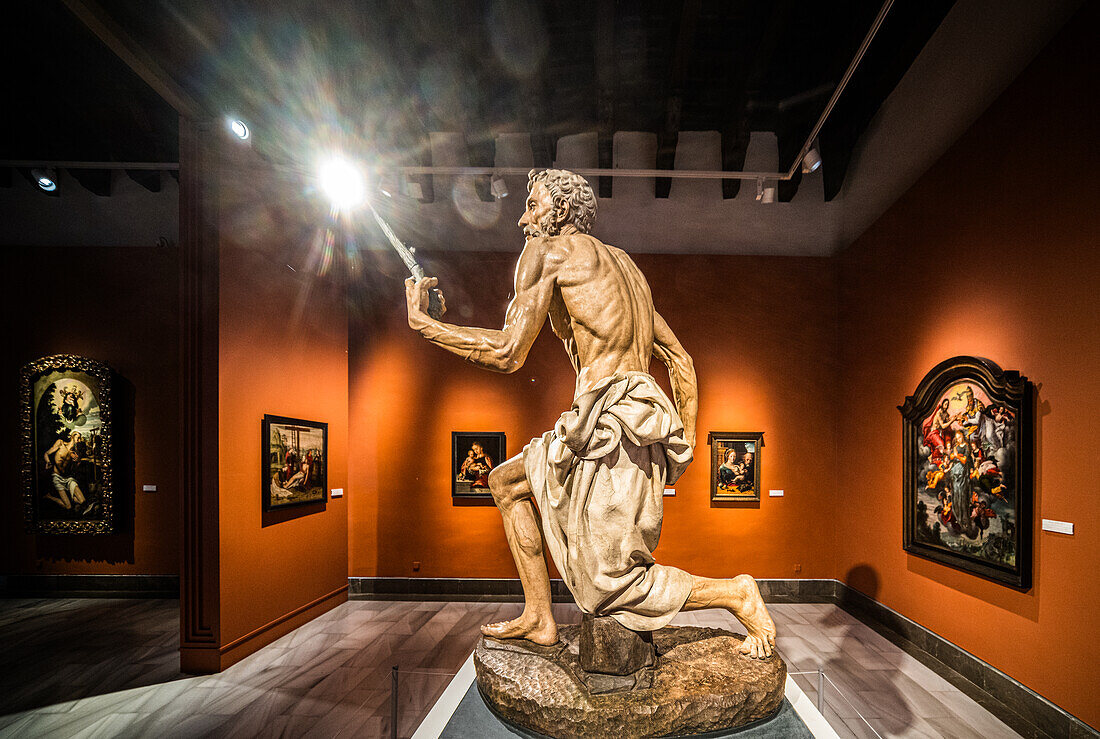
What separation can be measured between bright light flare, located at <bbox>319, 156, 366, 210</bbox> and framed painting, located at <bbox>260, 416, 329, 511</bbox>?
2.26m

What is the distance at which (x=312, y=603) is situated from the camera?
17.7 ft

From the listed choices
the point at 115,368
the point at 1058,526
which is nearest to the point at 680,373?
the point at 1058,526

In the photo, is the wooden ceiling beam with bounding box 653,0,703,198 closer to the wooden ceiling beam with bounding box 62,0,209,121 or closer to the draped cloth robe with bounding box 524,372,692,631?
the draped cloth robe with bounding box 524,372,692,631

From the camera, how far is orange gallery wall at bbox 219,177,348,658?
4.41m

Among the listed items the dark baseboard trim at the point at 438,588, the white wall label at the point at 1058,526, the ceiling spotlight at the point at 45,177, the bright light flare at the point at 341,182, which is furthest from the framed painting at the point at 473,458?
the ceiling spotlight at the point at 45,177

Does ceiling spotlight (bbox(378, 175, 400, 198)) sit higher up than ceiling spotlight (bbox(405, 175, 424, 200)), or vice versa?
ceiling spotlight (bbox(405, 175, 424, 200))

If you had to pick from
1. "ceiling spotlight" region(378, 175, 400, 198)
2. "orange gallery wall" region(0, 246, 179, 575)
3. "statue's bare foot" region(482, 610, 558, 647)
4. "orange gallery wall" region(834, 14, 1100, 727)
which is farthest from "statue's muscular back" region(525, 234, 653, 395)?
"orange gallery wall" region(0, 246, 179, 575)

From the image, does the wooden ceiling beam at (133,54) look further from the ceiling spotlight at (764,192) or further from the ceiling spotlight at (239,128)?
the ceiling spotlight at (764,192)

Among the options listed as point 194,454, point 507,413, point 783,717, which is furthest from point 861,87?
point 194,454

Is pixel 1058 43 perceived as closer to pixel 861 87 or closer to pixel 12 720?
pixel 861 87

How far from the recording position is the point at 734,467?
5984mm

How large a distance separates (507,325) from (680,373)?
42.1 inches

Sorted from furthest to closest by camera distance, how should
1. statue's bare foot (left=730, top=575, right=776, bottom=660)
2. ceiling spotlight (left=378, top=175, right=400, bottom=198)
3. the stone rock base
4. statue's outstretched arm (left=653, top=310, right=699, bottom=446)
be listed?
1. ceiling spotlight (left=378, top=175, right=400, bottom=198)
2. statue's outstretched arm (left=653, top=310, right=699, bottom=446)
3. statue's bare foot (left=730, top=575, right=776, bottom=660)
4. the stone rock base

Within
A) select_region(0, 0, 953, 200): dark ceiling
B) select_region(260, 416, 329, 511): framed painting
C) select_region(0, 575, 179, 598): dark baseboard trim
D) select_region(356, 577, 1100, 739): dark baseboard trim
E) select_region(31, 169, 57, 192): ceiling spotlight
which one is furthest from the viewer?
select_region(0, 575, 179, 598): dark baseboard trim
